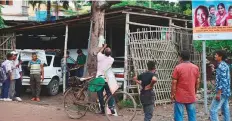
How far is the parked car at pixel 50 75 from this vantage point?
12602 mm

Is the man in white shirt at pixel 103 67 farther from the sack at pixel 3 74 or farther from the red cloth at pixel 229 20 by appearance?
the sack at pixel 3 74

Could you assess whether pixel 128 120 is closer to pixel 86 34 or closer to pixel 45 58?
pixel 45 58

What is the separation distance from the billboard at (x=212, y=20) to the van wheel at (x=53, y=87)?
6254mm

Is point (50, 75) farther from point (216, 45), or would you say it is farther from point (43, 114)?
point (216, 45)

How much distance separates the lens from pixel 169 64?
1133 centimetres

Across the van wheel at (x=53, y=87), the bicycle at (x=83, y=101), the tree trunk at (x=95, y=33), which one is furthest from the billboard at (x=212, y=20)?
the van wheel at (x=53, y=87)

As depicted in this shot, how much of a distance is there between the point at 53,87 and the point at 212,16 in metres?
6.73

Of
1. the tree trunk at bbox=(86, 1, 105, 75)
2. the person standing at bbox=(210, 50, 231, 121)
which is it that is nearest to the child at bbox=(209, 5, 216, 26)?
the person standing at bbox=(210, 50, 231, 121)

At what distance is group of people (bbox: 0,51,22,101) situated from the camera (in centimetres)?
1086

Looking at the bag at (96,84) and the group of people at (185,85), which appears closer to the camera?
the group of people at (185,85)

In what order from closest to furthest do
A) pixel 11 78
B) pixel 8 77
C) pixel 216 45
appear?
pixel 8 77 → pixel 11 78 → pixel 216 45

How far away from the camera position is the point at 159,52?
11.0 metres

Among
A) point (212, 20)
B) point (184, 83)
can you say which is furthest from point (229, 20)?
point (184, 83)

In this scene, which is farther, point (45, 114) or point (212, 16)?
point (212, 16)
